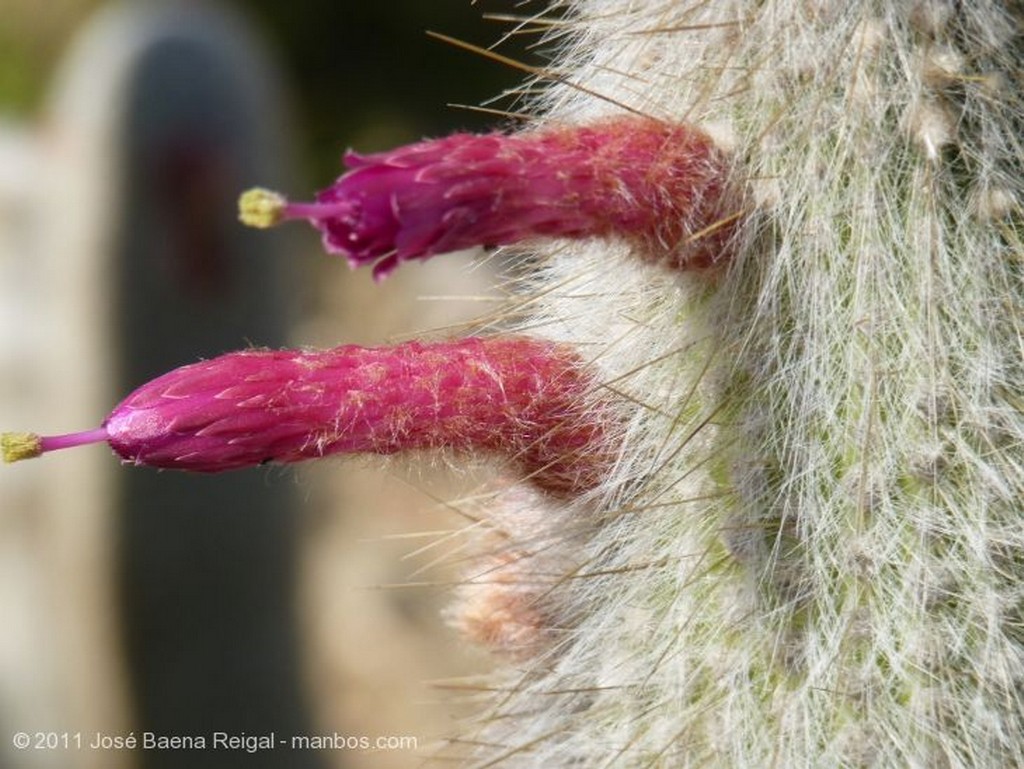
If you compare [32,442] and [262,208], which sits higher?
[262,208]

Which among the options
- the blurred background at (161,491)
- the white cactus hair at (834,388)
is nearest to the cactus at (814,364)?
the white cactus hair at (834,388)

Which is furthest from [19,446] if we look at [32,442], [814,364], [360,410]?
[814,364]

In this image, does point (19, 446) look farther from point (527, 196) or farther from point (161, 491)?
point (161, 491)

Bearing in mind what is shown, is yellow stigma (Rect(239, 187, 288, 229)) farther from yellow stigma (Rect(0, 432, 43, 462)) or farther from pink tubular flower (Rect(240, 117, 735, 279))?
yellow stigma (Rect(0, 432, 43, 462))

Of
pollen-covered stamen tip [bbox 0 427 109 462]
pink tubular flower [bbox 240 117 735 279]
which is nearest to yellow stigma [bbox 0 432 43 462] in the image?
pollen-covered stamen tip [bbox 0 427 109 462]

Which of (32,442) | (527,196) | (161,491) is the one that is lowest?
(161,491)

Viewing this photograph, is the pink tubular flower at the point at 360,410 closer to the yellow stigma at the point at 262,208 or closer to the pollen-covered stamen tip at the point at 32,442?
the pollen-covered stamen tip at the point at 32,442
